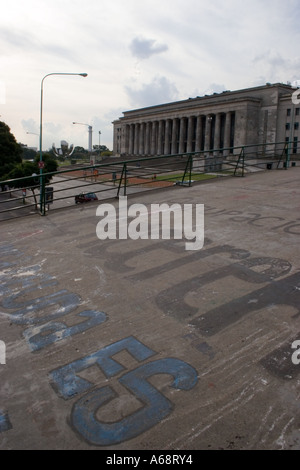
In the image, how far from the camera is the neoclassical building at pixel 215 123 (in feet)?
225

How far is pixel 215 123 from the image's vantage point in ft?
257

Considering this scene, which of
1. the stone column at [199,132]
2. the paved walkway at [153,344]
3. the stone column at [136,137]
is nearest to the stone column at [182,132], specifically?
the stone column at [199,132]

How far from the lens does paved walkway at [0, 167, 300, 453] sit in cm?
263

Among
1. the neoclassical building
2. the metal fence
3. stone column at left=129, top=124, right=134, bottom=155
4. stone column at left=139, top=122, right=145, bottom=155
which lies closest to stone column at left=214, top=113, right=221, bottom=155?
the neoclassical building

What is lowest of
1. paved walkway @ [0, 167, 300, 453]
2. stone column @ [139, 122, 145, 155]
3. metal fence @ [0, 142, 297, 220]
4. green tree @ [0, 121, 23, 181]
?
paved walkway @ [0, 167, 300, 453]

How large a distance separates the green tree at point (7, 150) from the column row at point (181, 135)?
39.5m

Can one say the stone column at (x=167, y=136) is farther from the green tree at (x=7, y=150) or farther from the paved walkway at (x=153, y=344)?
the paved walkway at (x=153, y=344)

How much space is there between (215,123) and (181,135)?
34.5 ft

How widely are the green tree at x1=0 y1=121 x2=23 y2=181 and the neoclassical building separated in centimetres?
3158

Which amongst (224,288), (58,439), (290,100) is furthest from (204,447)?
(290,100)

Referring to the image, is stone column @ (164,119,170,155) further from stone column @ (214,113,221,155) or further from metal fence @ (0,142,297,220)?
metal fence @ (0,142,297,220)

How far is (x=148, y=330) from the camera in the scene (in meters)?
3.79

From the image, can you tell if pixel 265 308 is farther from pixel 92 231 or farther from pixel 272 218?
pixel 92 231

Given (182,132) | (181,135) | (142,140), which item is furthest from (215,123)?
(142,140)
